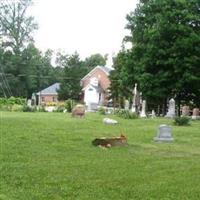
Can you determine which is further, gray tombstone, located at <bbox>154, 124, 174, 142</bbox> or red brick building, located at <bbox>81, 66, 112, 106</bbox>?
red brick building, located at <bbox>81, 66, 112, 106</bbox>

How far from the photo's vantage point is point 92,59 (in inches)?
4734

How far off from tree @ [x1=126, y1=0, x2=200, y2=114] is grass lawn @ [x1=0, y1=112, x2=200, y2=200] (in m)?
23.3

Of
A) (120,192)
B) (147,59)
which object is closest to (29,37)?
(147,59)

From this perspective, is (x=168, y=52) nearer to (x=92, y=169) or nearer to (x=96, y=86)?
(x=92, y=169)

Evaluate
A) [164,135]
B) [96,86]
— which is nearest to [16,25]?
[96,86]

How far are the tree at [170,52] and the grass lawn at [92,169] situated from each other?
23.3 meters

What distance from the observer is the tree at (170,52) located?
4119cm

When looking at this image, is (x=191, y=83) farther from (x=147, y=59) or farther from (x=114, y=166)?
(x=114, y=166)

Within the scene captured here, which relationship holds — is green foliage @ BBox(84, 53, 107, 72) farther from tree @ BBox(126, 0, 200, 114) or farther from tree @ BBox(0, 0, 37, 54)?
tree @ BBox(126, 0, 200, 114)

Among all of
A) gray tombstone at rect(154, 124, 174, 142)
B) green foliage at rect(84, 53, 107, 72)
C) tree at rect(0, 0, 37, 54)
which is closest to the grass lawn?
gray tombstone at rect(154, 124, 174, 142)

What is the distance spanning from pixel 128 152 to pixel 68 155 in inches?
75.9

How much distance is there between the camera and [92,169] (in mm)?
11688

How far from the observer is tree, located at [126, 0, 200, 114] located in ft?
135

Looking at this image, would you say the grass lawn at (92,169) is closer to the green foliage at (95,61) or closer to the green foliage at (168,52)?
the green foliage at (168,52)
